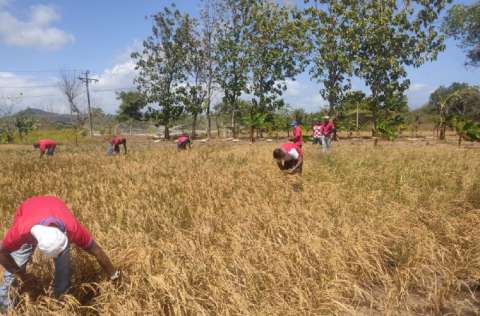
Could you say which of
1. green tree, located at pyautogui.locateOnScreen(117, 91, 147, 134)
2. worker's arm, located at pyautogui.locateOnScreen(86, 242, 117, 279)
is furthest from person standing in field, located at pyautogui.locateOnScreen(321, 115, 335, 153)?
green tree, located at pyautogui.locateOnScreen(117, 91, 147, 134)

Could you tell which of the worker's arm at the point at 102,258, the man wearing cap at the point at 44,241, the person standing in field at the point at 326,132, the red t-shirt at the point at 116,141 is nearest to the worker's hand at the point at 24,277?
the man wearing cap at the point at 44,241

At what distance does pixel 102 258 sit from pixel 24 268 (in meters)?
0.62

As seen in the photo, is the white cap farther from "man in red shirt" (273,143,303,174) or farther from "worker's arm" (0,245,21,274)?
"man in red shirt" (273,143,303,174)

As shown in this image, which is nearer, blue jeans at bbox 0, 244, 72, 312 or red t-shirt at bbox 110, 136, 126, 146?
blue jeans at bbox 0, 244, 72, 312

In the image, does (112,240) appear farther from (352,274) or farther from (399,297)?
(399,297)

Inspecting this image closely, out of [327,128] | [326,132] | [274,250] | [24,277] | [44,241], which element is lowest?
[274,250]

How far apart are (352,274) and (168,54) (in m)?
31.5

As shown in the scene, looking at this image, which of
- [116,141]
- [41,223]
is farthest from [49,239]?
[116,141]

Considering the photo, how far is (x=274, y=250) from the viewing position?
370 centimetres

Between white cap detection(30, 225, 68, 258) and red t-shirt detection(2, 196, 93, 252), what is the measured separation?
0.33 feet

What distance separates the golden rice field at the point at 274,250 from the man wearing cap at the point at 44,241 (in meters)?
0.15

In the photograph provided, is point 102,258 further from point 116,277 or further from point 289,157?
point 289,157

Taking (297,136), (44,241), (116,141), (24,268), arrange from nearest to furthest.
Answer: (44,241) → (24,268) → (297,136) → (116,141)

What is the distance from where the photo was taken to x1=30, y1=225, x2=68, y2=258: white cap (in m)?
2.30
